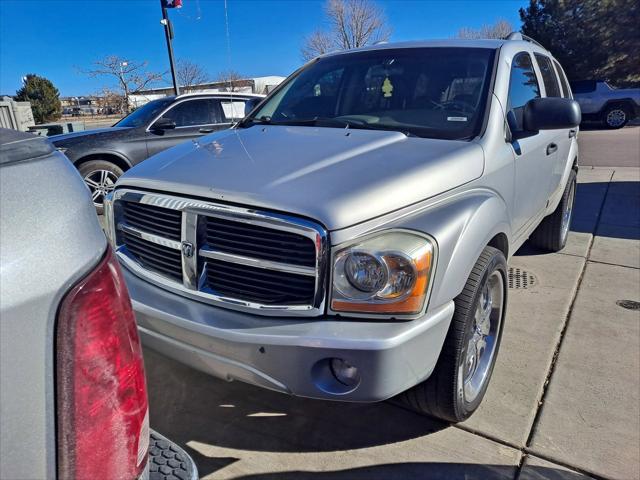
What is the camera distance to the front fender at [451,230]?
1.88 meters

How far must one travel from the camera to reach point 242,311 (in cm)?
199

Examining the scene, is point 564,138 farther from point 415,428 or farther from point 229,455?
point 229,455

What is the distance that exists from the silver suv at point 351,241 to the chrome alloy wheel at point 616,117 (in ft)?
61.8

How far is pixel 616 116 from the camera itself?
60.7 ft

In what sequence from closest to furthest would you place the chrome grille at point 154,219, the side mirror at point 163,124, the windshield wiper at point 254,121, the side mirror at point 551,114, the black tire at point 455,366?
the black tire at point 455,366, the chrome grille at point 154,219, the side mirror at point 551,114, the windshield wiper at point 254,121, the side mirror at point 163,124

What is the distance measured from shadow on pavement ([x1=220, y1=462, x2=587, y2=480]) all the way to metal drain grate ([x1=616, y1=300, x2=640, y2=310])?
6.81 ft

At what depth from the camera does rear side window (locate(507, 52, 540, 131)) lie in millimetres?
2922

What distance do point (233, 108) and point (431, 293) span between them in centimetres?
641

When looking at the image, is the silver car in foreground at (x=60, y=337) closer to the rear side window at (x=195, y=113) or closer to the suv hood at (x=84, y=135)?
the suv hood at (x=84, y=135)

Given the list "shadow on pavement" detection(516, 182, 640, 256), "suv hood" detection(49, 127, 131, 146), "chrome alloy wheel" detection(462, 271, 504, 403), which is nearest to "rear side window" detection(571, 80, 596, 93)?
"shadow on pavement" detection(516, 182, 640, 256)

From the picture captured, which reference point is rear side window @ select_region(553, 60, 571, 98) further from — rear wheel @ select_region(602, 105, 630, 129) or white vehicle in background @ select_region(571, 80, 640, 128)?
rear wheel @ select_region(602, 105, 630, 129)

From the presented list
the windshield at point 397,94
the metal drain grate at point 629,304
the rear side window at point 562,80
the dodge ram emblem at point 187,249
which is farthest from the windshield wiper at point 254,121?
the metal drain grate at point 629,304

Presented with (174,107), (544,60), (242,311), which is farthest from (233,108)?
(242,311)

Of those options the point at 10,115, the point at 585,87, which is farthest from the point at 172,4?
the point at 585,87
